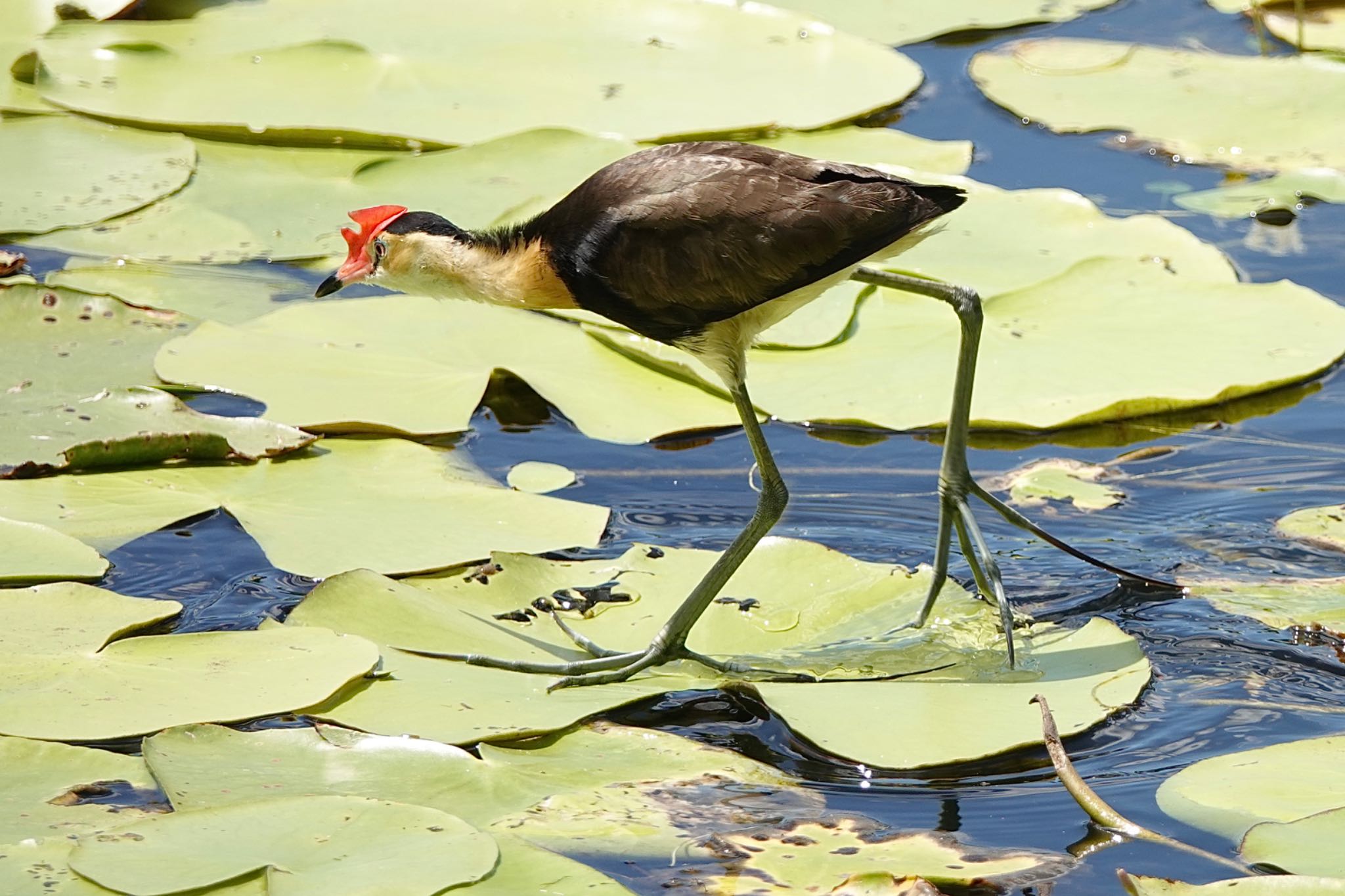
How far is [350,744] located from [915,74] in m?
3.98

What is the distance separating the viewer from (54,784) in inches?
111

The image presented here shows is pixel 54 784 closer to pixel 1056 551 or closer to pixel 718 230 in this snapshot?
Answer: pixel 718 230

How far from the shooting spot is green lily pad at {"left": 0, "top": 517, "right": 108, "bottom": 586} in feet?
11.4

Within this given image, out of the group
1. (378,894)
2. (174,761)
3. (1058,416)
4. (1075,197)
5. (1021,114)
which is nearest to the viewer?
(378,894)

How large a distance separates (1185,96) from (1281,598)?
3.06m

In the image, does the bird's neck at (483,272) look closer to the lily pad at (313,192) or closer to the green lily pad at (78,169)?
the lily pad at (313,192)

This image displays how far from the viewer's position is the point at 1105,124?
19.5 ft

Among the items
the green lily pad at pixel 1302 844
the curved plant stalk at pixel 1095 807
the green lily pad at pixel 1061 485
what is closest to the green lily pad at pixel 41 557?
the curved plant stalk at pixel 1095 807

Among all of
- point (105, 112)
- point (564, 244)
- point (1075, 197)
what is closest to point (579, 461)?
point (564, 244)

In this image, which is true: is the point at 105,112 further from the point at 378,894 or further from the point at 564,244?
the point at 378,894

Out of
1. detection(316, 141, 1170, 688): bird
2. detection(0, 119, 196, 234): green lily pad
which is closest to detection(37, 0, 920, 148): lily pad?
detection(0, 119, 196, 234): green lily pad

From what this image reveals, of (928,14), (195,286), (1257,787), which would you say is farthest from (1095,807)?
(928,14)

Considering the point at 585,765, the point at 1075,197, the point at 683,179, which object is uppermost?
the point at 683,179

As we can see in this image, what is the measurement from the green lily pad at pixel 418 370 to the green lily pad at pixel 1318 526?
55.0 inches
